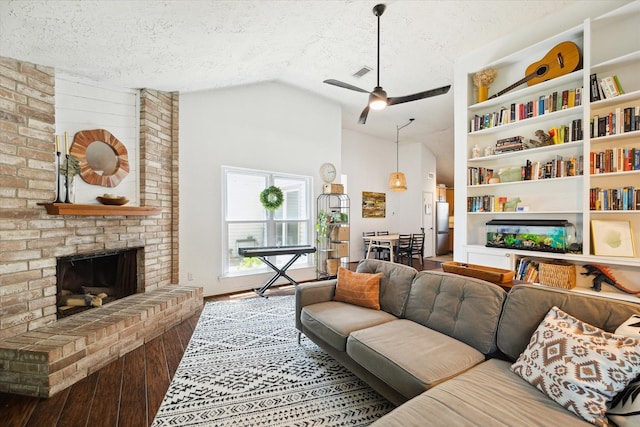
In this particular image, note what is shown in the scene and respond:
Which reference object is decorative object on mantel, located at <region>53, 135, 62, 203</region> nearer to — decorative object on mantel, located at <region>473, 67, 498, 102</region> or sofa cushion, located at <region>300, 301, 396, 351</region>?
sofa cushion, located at <region>300, 301, 396, 351</region>

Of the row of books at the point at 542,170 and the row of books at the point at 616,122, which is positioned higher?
the row of books at the point at 616,122

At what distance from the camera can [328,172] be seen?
18.7 ft

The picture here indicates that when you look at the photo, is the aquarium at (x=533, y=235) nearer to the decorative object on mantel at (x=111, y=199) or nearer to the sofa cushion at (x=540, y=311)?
the sofa cushion at (x=540, y=311)

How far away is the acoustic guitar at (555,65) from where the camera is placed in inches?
115

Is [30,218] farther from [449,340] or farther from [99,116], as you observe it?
[449,340]

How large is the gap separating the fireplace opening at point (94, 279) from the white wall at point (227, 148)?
754 millimetres

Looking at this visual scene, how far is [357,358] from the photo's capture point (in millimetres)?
1895

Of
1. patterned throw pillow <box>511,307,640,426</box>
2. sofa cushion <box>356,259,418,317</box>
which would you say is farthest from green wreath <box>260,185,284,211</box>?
patterned throw pillow <box>511,307,640,426</box>

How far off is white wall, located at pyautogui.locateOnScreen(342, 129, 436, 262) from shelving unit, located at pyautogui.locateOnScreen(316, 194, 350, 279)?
73.1 inches

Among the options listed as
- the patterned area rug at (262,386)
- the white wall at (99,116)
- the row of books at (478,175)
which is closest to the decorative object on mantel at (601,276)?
the row of books at (478,175)

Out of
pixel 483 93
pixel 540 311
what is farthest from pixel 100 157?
pixel 483 93

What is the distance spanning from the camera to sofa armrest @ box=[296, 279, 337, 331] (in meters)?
2.67

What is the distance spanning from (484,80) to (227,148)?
374cm

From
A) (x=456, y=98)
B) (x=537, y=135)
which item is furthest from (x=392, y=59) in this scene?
(x=537, y=135)
